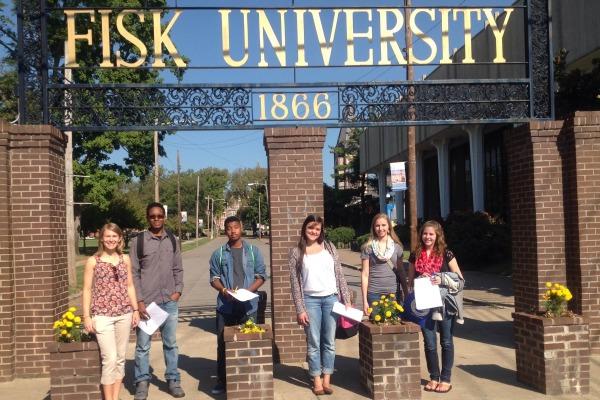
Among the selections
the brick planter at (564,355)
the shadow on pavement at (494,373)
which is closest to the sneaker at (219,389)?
the shadow on pavement at (494,373)

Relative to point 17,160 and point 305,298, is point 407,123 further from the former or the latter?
point 17,160

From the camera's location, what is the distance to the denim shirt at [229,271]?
21.2 ft

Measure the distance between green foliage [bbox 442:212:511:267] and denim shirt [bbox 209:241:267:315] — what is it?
56.1 ft

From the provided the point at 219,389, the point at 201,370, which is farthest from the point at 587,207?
the point at 201,370

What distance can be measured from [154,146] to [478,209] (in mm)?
17996

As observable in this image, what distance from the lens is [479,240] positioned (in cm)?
2252

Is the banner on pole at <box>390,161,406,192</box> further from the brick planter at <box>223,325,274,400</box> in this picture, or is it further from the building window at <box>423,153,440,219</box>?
the brick planter at <box>223,325,274,400</box>

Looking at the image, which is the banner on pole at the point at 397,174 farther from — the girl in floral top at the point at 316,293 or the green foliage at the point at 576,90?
the girl in floral top at the point at 316,293

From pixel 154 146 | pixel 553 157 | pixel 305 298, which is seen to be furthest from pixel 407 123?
pixel 154 146

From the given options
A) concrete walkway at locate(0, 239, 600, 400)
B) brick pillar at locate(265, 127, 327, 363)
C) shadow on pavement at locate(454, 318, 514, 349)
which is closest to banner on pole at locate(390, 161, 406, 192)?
concrete walkway at locate(0, 239, 600, 400)

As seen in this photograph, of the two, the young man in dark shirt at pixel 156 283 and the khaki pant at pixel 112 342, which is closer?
the khaki pant at pixel 112 342

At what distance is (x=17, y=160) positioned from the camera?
279 inches

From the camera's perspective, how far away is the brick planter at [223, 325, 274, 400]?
5.84 meters

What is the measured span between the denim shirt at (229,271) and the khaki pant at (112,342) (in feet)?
3.69
